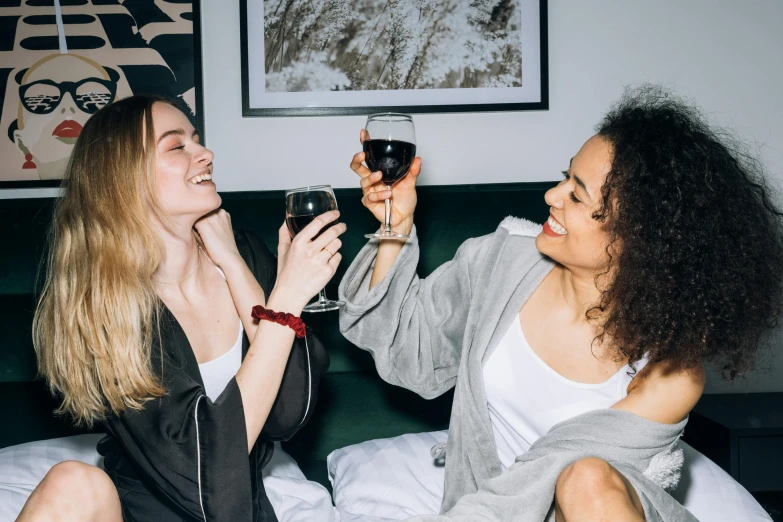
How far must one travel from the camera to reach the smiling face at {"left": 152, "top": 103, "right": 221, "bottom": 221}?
157 centimetres

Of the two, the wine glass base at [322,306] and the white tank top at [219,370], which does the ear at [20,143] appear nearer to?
the white tank top at [219,370]

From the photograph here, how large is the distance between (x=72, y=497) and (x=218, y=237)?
659 mm

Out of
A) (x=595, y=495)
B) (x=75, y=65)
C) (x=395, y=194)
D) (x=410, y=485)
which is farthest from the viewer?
(x=75, y=65)

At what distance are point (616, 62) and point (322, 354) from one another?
160 cm

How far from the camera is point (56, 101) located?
2352 mm

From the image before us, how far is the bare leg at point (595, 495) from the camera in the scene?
3.89 ft

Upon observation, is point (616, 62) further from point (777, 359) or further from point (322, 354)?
point (322, 354)

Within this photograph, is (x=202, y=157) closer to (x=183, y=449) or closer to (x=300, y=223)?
(x=300, y=223)

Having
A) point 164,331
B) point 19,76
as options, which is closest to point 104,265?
point 164,331

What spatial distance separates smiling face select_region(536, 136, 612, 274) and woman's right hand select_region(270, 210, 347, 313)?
1.52 feet

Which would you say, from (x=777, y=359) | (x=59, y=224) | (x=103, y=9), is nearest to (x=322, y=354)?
(x=59, y=224)

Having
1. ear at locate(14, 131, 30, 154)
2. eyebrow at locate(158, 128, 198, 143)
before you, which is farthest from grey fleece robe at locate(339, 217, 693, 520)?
ear at locate(14, 131, 30, 154)

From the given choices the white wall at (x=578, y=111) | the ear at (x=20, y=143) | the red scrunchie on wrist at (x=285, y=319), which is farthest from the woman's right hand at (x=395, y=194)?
the ear at (x=20, y=143)

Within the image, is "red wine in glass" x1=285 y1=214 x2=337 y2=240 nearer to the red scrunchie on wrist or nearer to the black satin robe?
the red scrunchie on wrist
